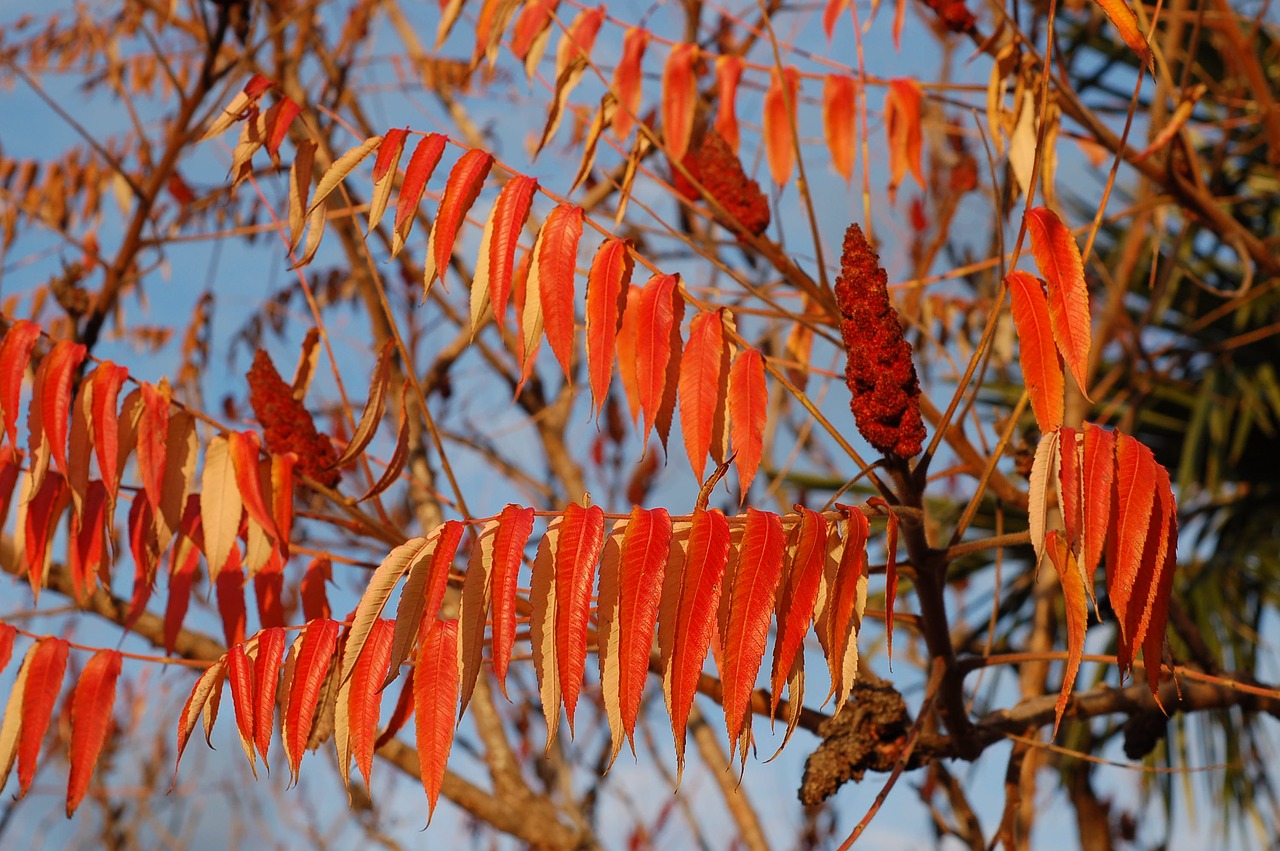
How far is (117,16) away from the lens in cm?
434

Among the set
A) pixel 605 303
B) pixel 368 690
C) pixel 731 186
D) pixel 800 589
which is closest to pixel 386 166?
pixel 605 303

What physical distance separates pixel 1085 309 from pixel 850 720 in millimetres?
727

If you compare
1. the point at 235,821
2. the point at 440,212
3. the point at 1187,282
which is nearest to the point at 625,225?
the point at 440,212

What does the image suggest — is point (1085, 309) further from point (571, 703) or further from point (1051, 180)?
point (1051, 180)

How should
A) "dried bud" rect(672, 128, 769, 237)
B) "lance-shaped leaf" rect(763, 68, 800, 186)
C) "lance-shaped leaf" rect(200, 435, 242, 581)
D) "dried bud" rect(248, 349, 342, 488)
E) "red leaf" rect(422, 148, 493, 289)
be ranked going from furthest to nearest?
"lance-shaped leaf" rect(763, 68, 800, 186), "dried bud" rect(672, 128, 769, 237), "dried bud" rect(248, 349, 342, 488), "lance-shaped leaf" rect(200, 435, 242, 581), "red leaf" rect(422, 148, 493, 289)

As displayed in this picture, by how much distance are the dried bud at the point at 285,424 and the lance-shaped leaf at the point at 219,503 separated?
0.53ft

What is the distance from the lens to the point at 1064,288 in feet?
4.49

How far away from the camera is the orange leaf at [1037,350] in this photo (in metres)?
1.35

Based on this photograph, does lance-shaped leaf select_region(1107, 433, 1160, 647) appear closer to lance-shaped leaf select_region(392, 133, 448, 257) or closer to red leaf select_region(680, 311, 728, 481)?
red leaf select_region(680, 311, 728, 481)

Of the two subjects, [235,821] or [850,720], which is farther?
[235,821]

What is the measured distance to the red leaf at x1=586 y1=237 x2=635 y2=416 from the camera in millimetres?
1433

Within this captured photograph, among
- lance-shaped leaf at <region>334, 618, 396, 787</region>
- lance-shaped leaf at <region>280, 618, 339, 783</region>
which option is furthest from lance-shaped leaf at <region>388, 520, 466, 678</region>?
lance-shaped leaf at <region>280, 618, 339, 783</region>

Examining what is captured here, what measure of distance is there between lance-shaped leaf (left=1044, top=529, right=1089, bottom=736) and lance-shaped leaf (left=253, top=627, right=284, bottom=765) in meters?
0.88

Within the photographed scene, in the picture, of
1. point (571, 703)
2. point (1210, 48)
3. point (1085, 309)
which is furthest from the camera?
point (1210, 48)
